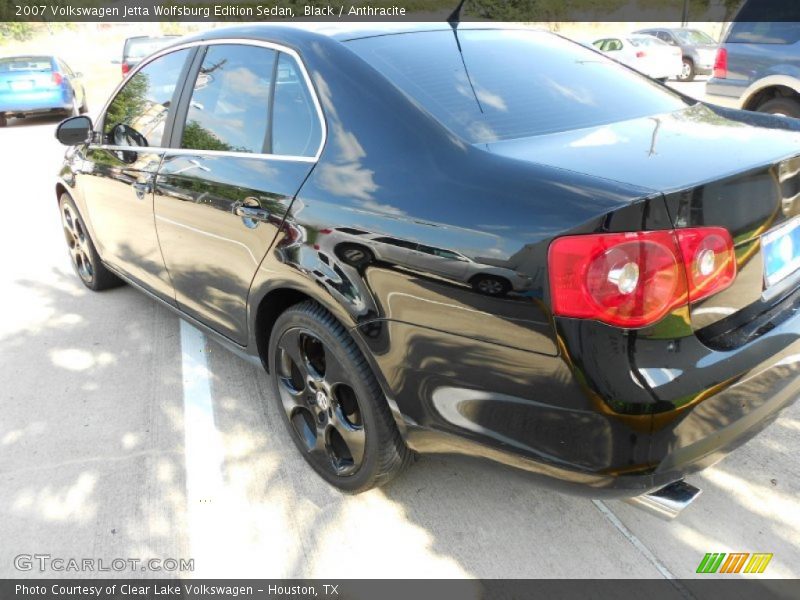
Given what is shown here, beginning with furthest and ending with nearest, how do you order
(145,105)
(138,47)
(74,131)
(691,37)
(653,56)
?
(691,37) → (653,56) → (138,47) → (74,131) → (145,105)

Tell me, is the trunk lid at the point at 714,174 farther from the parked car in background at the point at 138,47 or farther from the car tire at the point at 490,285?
the parked car in background at the point at 138,47

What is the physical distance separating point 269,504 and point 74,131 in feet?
9.26

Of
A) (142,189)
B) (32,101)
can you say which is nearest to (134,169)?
(142,189)

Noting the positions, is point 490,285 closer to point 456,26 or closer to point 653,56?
point 456,26

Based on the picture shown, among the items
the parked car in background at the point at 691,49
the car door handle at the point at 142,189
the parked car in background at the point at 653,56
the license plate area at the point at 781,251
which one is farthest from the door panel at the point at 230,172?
the parked car in background at the point at 691,49

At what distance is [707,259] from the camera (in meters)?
1.65

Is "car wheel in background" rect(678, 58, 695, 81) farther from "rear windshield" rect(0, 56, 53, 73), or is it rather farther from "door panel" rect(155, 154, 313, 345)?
"door panel" rect(155, 154, 313, 345)

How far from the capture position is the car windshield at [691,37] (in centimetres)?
Answer: 1927

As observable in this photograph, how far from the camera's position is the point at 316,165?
2.27 m

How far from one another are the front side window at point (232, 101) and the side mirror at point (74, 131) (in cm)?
144

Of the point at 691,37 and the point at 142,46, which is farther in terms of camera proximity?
the point at 691,37

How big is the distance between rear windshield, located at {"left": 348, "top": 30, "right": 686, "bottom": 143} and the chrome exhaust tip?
1.17 metres

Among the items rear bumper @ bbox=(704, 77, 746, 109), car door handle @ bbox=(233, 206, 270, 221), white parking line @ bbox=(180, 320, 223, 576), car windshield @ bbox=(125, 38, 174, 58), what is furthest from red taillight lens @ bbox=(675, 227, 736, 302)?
car windshield @ bbox=(125, 38, 174, 58)

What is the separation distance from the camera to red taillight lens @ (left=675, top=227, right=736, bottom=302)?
1607 mm
